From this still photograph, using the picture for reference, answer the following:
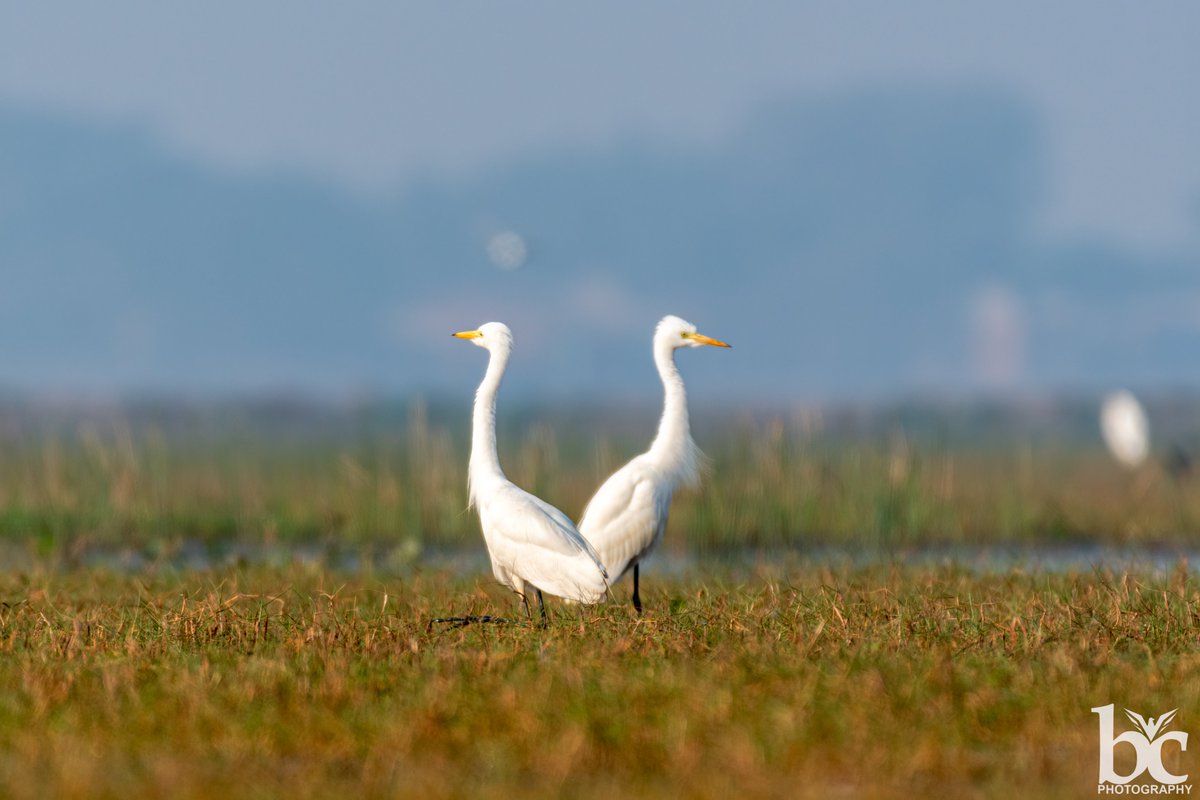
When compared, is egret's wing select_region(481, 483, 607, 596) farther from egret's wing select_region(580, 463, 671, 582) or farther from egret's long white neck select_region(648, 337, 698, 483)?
egret's long white neck select_region(648, 337, 698, 483)

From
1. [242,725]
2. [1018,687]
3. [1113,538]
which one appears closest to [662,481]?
[1018,687]

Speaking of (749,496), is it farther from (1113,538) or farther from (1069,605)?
(1069,605)

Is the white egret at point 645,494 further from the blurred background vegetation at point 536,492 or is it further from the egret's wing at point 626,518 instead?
the blurred background vegetation at point 536,492

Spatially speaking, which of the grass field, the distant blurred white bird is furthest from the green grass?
the distant blurred white bird

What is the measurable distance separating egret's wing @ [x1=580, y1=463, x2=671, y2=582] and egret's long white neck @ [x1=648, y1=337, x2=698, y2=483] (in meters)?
0.15

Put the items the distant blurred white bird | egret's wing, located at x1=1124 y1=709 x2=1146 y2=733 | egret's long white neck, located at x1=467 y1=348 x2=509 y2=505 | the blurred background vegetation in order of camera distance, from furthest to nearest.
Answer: the distant blurred white bird, the blurred background vegetation, egret's long white neck, located at x1=467 y1=348 x2=509 y2=505, egret's wing, located at x1=1124 y1=709 x2=1146 y2=733

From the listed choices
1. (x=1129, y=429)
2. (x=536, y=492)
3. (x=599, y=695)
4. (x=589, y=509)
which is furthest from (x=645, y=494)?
(x=1129, y=429)

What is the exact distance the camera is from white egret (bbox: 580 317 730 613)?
28.9ft

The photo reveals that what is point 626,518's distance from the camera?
8.84 metres

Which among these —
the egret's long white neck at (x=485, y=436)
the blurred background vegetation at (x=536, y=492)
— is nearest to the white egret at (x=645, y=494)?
the egret's long white neck at (x=485, y=436)

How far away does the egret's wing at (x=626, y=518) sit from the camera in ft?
28.9

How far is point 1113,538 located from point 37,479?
11.1 m

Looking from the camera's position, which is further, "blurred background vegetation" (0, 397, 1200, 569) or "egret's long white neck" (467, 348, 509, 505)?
"blurred background vegetation" (0, 397, 1200, 569)

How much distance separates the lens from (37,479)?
16766 mm
